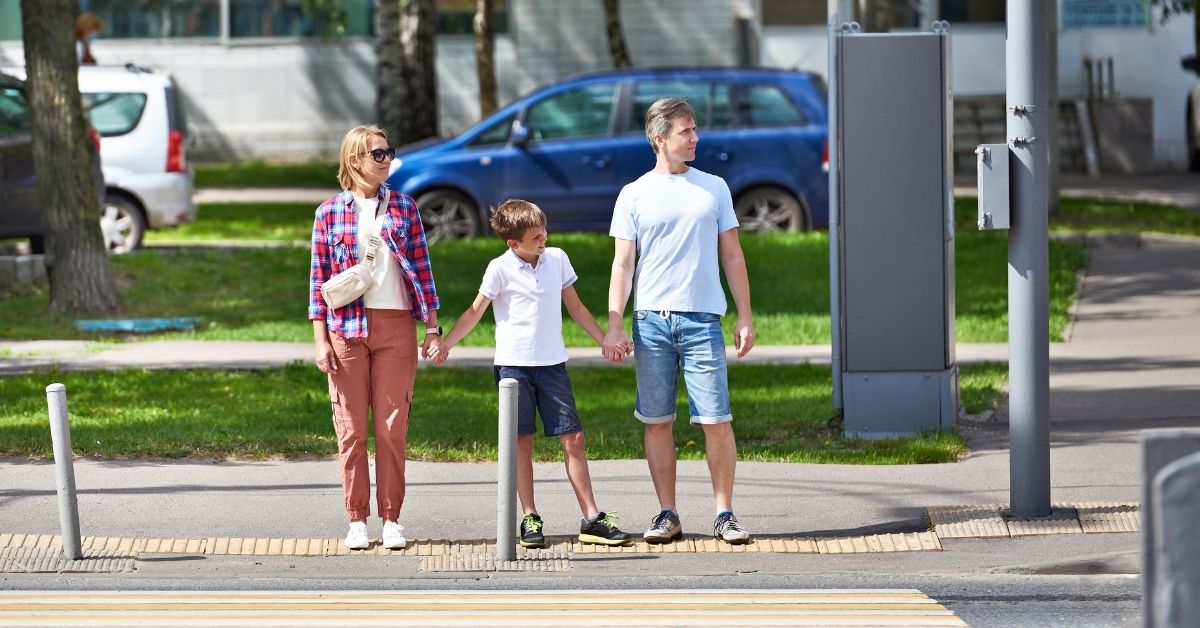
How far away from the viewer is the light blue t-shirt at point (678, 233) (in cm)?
727

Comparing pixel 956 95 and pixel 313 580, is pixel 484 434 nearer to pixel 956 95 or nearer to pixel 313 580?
pixel 313 580

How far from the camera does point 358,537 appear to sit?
7.36m

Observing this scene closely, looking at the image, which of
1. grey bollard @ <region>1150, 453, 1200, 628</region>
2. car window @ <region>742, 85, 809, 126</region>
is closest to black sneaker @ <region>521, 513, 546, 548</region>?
grey bollard @ <region>1150, 453, 1200, 628</region>

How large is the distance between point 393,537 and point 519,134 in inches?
470

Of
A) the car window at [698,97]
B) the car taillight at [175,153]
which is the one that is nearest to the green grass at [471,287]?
the car taillight at [175,153]

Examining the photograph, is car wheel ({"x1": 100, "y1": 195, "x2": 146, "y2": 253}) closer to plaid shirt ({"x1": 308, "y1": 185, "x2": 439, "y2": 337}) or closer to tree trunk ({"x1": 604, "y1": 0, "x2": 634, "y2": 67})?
plaid shirt ({"x1": 308, "y1": 185, "x2": 439, "y2": 337})

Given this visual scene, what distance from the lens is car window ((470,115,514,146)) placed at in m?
19.0

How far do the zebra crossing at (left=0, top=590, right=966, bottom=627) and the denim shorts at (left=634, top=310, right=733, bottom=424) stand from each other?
1000 mm

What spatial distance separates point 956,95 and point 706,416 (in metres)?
24.9

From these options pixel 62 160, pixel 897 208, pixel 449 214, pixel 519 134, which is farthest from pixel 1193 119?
pixel 897 208

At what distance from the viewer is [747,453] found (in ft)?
30.9

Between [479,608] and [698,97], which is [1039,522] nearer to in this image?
[479,608]

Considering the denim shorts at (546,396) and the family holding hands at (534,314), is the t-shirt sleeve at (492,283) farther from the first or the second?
the denim shorts at (546,396)

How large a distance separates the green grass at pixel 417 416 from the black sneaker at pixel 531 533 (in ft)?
6.09
